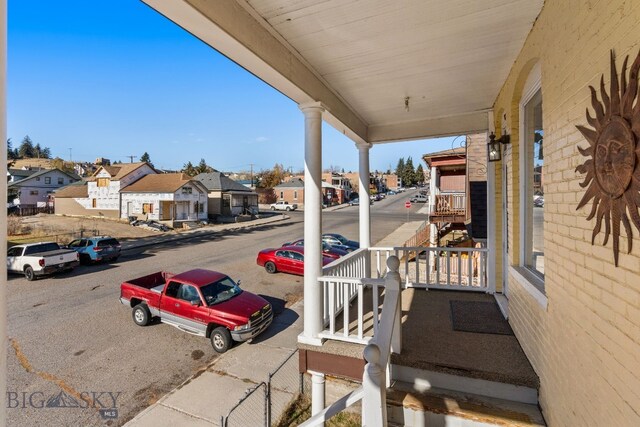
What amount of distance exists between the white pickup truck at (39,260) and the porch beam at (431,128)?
12.4 m

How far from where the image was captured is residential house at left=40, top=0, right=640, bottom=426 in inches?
59.4

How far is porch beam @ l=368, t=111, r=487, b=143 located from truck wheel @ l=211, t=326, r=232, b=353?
4.90 m

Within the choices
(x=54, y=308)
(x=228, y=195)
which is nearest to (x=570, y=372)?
(x=54, y=308)

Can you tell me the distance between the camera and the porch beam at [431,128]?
5428mm

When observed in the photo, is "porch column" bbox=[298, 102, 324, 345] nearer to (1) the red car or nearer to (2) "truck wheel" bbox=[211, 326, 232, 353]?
(2) "truck wheel" bbox=[211, 326, 232, 353]

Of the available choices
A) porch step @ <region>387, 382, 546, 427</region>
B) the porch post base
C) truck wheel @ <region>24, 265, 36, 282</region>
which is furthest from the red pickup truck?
truck wheel @ <region>24, 265, 36, 282</region>

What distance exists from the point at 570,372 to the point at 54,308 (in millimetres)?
11177

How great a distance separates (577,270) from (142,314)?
829cm

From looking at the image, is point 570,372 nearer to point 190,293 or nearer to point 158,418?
point 158,418

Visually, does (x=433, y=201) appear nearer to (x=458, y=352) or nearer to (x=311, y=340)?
(x=458, y=352)

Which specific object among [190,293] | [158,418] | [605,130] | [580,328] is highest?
[605,130]

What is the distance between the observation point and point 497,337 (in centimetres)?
352

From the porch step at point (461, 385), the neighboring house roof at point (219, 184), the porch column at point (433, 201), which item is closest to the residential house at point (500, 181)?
the porch step at point (461, 385)

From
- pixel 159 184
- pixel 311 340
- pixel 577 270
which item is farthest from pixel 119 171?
pixel 577 270
